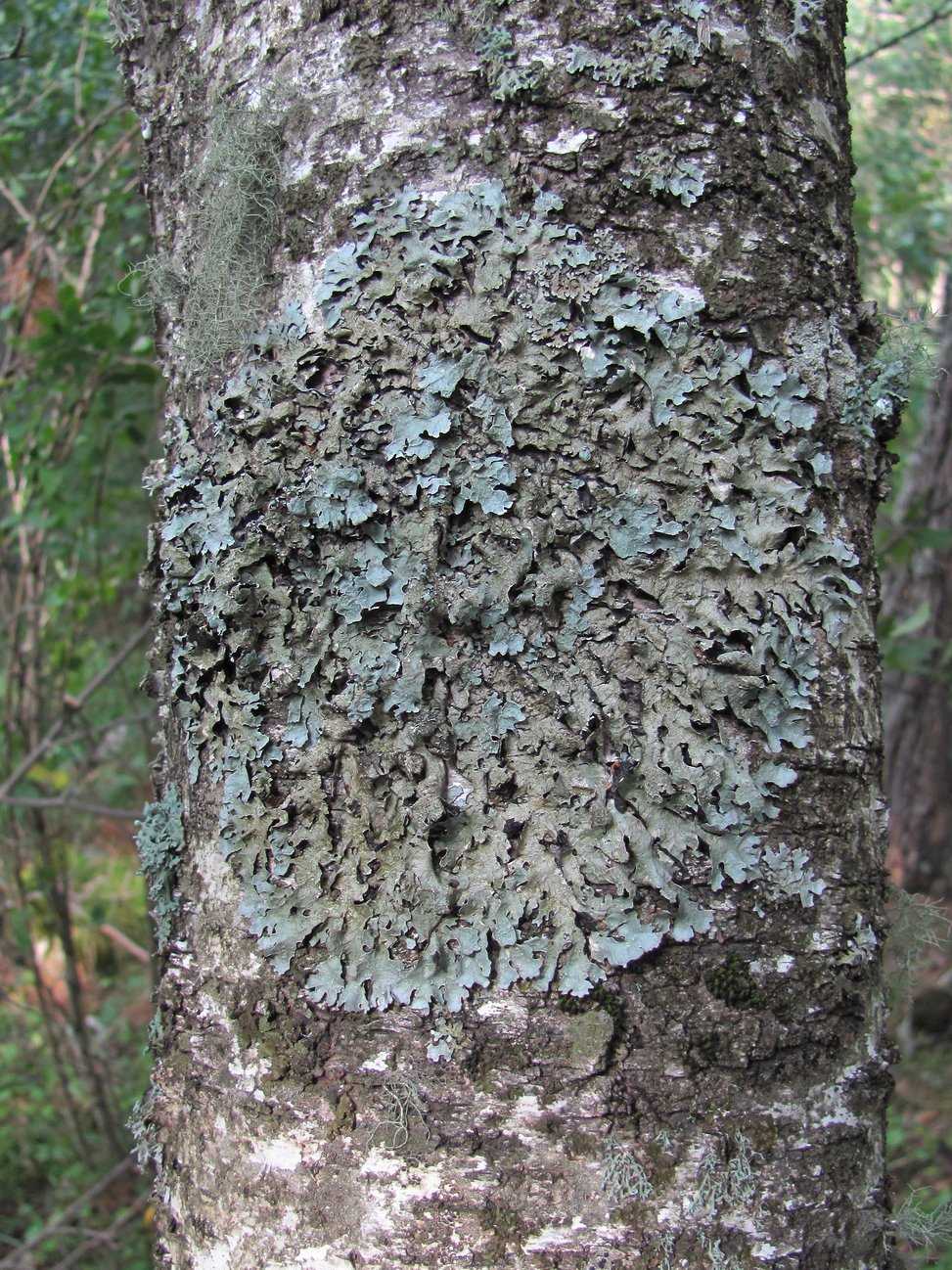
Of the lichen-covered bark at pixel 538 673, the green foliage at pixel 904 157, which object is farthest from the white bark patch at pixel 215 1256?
the green foliage at pixel 904 157

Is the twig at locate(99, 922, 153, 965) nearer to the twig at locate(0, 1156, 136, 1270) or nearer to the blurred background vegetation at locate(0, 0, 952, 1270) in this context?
the blurred background vegetation at locate(0, 0, 952, 1270)

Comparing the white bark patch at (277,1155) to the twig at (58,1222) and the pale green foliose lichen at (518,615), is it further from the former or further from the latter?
the twig at (58,1222)

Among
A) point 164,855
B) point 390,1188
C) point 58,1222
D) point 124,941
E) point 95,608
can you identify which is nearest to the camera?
point 390,1188

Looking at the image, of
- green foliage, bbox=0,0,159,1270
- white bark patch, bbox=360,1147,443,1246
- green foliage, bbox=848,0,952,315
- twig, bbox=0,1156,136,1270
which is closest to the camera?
white bark patch, bbox=360,1147,443,1246

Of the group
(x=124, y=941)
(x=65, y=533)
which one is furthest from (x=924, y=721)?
(x=65, y=533)

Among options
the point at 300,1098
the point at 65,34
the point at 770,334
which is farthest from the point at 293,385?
the point at 65,34

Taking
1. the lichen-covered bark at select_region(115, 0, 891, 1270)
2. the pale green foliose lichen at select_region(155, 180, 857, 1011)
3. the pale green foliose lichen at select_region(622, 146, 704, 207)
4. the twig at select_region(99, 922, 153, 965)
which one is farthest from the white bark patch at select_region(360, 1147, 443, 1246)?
the twig at select_region(99, 922, 153, 965)

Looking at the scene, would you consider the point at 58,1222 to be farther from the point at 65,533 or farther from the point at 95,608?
the point at 65,533
